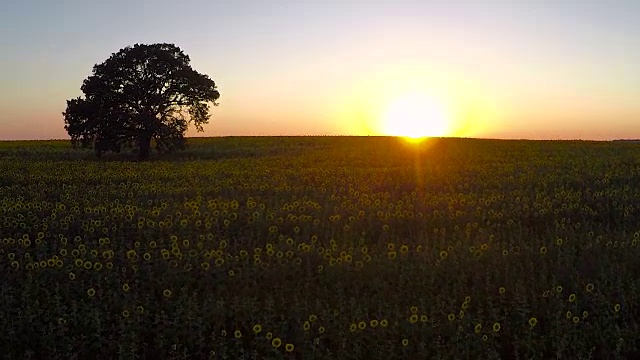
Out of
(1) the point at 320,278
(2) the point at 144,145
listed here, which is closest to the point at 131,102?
(2) the point at 144,145

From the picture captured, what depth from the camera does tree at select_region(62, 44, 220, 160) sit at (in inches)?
1336

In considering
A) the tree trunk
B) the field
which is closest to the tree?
the tree trunk

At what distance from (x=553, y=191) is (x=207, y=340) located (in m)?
12.0

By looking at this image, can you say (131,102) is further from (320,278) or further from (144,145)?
(320,278)

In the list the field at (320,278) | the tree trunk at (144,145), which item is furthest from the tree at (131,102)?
the field at (320,278)

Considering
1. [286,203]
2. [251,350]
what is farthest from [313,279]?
[286,203]

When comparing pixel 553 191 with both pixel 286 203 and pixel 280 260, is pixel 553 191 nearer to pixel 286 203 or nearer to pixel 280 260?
pixel 286 203

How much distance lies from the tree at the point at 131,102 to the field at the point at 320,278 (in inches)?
799

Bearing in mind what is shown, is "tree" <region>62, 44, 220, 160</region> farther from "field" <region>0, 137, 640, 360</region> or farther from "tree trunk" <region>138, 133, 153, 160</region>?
"field" <region>0, 137, 640, 360</region>

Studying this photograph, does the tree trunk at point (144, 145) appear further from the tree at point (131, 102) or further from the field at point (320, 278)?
the field at point (320, 278)

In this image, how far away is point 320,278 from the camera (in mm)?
8586

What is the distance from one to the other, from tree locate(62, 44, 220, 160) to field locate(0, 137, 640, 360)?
2029 cm

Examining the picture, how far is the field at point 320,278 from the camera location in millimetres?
6914

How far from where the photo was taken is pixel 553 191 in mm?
16141
